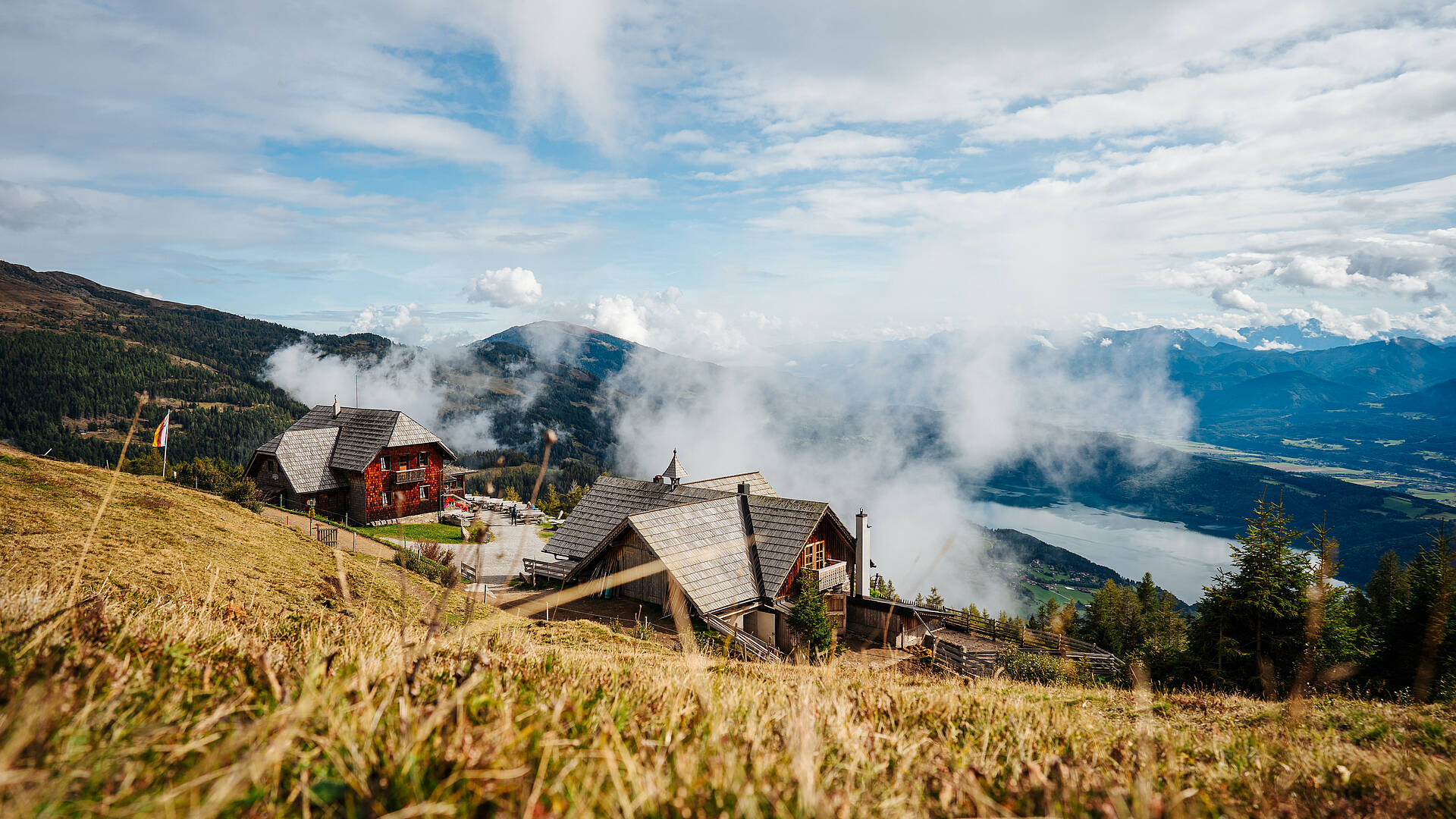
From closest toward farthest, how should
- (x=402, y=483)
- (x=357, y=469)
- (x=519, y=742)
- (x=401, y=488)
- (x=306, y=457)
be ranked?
(x=519, y=742) → (x=357, y=469) → (x=306, y=457) → (x=402, y=483) → (x=401, y=488)

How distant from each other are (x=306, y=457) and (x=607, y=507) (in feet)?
84.4

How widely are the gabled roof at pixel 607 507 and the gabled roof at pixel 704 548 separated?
195cm

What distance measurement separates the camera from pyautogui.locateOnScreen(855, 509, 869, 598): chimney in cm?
2562

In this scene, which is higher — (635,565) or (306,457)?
(306,457)

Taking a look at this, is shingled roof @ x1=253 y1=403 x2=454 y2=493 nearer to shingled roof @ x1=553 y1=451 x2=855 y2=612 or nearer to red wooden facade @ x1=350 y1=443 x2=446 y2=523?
red wooden facade @ x1=350 y1=443 x2=446 y2=523

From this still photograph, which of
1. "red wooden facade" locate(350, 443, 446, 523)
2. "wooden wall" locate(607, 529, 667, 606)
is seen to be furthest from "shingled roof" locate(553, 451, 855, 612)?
"red wooden facade" locate(350, 443, 446, 523)

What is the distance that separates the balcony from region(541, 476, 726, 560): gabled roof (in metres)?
5.75

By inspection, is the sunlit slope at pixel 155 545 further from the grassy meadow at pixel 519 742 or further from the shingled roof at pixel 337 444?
the shingled roof at pixel 337 444

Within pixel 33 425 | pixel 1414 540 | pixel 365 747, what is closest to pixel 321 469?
pixel 365 747

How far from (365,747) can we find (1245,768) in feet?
15.2

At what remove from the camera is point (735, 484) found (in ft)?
101

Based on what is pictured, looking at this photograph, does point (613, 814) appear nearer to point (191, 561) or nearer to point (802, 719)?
point (802, 719)

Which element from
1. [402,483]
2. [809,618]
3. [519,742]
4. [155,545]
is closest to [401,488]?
[402,483]

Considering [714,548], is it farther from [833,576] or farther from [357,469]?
[357,469]
